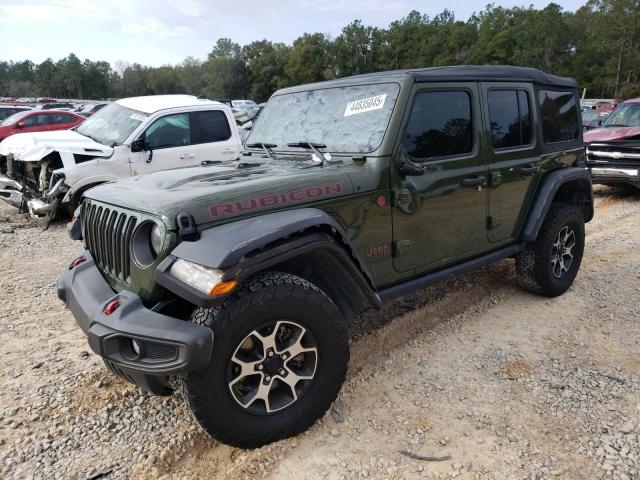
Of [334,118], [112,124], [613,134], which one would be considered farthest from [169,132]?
[613,134]

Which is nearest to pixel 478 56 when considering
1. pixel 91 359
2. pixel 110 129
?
pixel 110 129

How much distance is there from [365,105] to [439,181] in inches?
28.6

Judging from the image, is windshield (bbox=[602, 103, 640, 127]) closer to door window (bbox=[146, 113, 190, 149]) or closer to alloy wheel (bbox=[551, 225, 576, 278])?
alloy wheel (bbox=[551, 225, 576, 278])

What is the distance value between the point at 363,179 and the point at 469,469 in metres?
1.69

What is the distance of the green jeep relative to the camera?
93.5 inches

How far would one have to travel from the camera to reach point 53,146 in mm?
7344

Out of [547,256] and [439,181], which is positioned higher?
[439,181]

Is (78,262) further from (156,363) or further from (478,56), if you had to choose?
(478,56)

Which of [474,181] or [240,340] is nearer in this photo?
[240,340]

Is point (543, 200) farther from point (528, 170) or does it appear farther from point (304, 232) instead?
point (304, 232)

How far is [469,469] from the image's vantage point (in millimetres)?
2545

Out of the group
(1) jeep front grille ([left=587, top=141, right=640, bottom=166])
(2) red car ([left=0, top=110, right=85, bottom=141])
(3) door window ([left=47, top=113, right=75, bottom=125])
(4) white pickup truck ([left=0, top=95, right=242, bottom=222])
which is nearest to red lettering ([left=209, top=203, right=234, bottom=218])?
(4) white pickup truck ([left=0, top=95, right=242, bottom=222])

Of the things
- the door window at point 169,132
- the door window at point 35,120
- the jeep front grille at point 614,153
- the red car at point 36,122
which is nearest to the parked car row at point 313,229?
the door window at point 169,132

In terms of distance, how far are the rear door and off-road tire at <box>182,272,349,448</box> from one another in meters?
1.90
